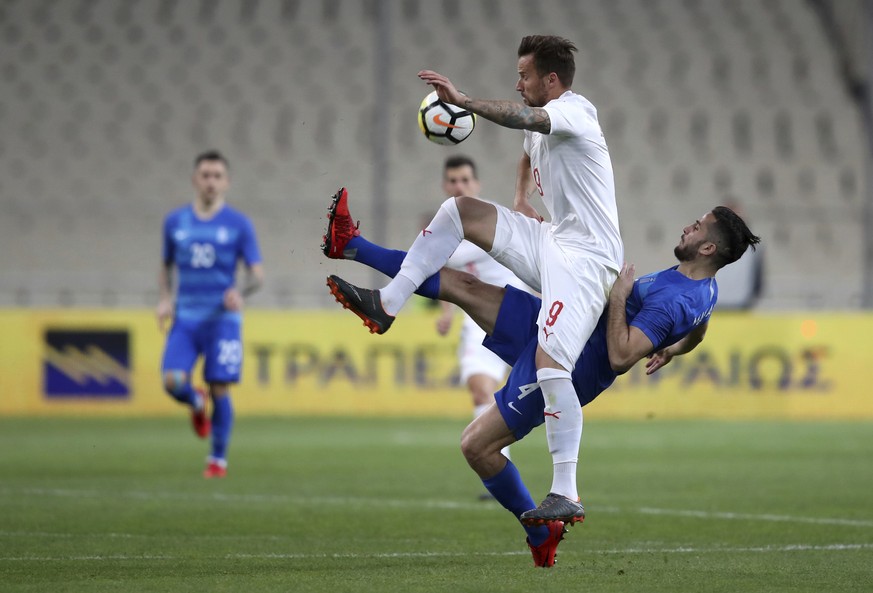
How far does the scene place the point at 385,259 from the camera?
23.0 ft

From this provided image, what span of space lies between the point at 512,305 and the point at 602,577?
4.52 feet

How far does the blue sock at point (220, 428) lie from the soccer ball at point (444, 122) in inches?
198

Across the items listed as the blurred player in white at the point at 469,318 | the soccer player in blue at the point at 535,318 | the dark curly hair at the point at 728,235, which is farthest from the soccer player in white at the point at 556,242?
the blurred player in white at the point at 469,318

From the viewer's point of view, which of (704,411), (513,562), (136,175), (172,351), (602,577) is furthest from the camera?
(136,175)

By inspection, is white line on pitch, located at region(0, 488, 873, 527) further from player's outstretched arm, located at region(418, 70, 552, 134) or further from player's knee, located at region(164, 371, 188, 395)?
player's outstretched arm, located at region(418, 70, 552, 134)

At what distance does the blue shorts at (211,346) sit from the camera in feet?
37.3

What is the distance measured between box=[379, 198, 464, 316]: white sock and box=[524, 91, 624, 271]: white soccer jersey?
0.46 meters

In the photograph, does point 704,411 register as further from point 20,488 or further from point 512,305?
point 512,305

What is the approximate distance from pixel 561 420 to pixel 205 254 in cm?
563

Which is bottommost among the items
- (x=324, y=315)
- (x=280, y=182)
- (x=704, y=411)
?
(x=704, y=411)

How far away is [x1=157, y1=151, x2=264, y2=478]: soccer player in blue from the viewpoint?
11.4 meters

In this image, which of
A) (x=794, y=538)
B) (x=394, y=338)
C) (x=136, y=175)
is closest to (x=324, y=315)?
(x=394, y=338)

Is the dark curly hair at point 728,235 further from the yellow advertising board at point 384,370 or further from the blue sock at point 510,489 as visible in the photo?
the yellow advertising board at point 384,370

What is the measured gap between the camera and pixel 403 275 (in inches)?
268
